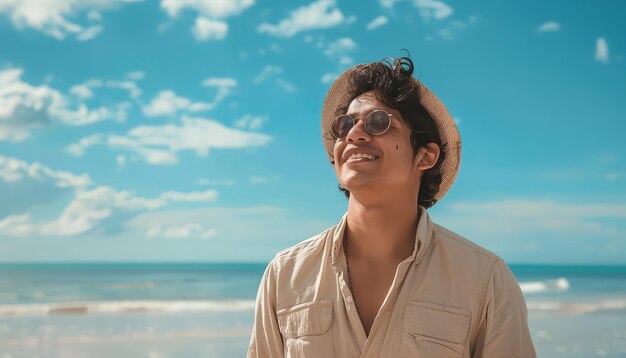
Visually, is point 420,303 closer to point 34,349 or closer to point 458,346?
point 458,346

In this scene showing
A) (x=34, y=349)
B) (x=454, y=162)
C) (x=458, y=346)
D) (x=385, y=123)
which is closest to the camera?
(x=458, y=346)

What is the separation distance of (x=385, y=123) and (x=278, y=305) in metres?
0.83

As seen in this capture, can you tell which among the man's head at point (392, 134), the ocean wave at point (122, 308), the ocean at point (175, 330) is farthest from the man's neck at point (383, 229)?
the ocean wave at point (122, 308)

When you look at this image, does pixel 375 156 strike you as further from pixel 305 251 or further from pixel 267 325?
pixel 267 325

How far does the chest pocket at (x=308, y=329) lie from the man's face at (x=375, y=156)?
1.57 ft

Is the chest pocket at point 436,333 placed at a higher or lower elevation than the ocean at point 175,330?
higher

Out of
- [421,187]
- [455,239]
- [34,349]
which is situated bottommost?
[34,349]

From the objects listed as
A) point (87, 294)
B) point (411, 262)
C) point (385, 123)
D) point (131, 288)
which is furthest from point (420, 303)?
point (131, 288)

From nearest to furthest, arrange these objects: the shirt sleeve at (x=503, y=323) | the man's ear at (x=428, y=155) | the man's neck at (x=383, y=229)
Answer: the shirt sleeve at (x=503, y=323) < the man's neck at (x=383, y=229) < the man's ear at (x=428, y=155)

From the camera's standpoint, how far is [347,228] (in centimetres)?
281

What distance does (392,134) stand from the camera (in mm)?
2652

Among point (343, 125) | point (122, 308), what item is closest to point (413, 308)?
point (343, 125)

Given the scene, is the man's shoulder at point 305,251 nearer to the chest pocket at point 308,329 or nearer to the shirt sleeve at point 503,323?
the chest pocket at point 308,329

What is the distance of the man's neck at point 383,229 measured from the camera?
268 cm
